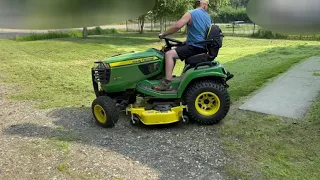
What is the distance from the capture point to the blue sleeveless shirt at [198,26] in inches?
195

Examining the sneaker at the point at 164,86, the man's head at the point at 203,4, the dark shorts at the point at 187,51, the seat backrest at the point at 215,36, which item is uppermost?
the man's head at the point at 203,4

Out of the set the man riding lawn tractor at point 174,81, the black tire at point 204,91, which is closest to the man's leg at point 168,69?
the man riding lawn tractor at point 174,81

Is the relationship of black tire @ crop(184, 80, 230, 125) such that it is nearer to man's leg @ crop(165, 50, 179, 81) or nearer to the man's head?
man's leg @ crop(165, 50, 179, 81)

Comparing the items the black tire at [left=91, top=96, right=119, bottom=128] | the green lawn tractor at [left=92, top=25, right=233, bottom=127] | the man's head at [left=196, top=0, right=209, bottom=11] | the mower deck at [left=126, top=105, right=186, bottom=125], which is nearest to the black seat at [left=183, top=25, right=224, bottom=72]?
the green lawn tractor at [left=92, top=25, right=233, bottom=127]

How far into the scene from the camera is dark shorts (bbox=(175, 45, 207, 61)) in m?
5.20

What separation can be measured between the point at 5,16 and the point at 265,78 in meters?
8.29

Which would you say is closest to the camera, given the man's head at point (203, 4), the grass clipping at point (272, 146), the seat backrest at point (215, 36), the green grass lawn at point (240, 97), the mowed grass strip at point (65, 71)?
the grass clipping at point (272, 146)

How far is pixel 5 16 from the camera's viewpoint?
30.8 inches

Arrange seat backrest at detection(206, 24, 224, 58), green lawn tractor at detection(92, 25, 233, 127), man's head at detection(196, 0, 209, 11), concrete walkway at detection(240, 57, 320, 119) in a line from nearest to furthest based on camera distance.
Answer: man's head at detection(196, 0, 209, 11) < seat backrest at detection(206, 24, 224, 58) < green lawn tractor at detection(92, 25, 233, 127) < concrete walkway at detection(240, 57, 320, 119)

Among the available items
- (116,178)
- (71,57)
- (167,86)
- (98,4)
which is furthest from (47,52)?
(98,4)

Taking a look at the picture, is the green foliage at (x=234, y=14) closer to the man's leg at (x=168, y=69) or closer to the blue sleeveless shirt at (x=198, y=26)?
the blue sleeveless shirt at (x=198, y=26)

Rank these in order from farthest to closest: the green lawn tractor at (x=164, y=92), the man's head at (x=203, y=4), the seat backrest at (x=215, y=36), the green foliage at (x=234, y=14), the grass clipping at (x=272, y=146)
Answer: the green lawn tractor at (x=164, y=92) < the seat backrest at (x=215, y=36) < the man's head at (x=203, y=4) < the grass clipping at (x=272, y=146) < the green foliage at (x=234, y=14)

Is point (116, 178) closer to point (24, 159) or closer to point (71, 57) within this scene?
point (24, 159)

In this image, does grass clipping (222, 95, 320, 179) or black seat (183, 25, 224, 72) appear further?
black seat (183, 25, 224, 72)
